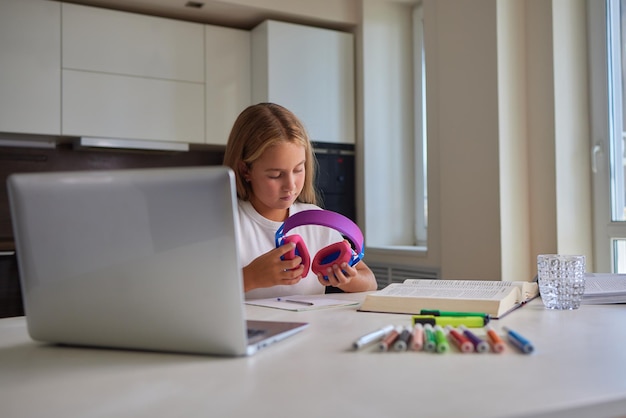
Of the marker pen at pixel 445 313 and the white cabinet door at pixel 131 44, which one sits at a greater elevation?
the white cabinet door at pixel 131 44

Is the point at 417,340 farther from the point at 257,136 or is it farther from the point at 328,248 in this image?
the point at 257,136

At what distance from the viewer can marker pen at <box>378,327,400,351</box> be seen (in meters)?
0.75

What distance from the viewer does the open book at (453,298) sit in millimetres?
1015

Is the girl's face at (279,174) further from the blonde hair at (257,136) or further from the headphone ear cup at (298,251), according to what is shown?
the headphone ear cup at (298,251)

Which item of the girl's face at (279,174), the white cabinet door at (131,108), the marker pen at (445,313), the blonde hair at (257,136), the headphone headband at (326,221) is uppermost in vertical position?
the white cabinet door at (131,108)

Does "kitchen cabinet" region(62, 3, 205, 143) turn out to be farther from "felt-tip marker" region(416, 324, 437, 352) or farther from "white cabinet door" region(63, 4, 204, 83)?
"felt-tip marker" region(416, 324, 437, 352)

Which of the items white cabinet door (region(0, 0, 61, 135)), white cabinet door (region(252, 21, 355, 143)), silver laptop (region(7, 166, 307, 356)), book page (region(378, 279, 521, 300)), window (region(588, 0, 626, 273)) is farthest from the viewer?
white cabinet door (region(252, 21, 355, 143))

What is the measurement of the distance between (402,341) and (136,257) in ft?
1.10

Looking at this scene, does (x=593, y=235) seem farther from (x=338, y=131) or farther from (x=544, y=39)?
(x=338, y=131)

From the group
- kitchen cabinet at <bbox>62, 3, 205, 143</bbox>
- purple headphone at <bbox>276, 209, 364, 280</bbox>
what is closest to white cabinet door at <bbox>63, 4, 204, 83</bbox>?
kitchen cabinet at <bbox>62, 3, 205, 143</bbox>

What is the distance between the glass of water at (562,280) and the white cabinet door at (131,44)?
2407 mm

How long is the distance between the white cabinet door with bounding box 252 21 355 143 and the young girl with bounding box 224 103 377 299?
1.53m

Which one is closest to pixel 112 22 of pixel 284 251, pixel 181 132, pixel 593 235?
pixel 181 132

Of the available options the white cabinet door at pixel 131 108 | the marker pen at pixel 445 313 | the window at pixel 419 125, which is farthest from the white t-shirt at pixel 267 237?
the window at pixel 419 125
